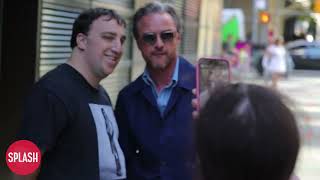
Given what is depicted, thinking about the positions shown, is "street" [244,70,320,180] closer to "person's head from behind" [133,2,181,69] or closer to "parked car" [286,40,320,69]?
"person's head from behind" [133,2,181,69]

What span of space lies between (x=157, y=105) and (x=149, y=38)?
0.30m

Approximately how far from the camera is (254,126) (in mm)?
1436

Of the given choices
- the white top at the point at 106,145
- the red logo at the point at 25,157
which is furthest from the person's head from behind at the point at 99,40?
the red logo at the point at 25,157

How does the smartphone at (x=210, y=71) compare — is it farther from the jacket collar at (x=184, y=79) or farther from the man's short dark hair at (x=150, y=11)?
the man's short dark hair at (x=150, y=11)

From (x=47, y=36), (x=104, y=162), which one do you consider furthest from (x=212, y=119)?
(x=47, y=36)

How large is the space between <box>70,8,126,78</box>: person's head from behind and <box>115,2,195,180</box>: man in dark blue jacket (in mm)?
230

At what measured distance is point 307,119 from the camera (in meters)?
1.74

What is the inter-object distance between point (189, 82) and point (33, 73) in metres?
2.34

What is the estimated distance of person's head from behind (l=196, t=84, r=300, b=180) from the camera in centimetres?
142

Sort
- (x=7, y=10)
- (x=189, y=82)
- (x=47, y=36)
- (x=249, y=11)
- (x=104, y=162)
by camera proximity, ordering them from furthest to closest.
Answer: (x=249, y=11)
(x=47, y=36)
(x=7, y=10)
(x=189, y=82)
(x=104, y=162)

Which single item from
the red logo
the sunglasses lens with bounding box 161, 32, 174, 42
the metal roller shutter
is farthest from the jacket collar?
the metal roller shutter

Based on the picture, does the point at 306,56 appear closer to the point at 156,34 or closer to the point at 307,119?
the point at 156,34

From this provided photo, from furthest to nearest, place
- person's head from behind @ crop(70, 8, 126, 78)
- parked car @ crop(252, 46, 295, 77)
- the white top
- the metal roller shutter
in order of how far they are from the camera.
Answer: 1. parked car @ crop(252, 46, 295, 77)
2. the metal roller shutter
3. person's head from behind @ crop(70, 8, 126, 78)
4. the white top

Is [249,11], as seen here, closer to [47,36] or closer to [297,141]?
[47,36]
